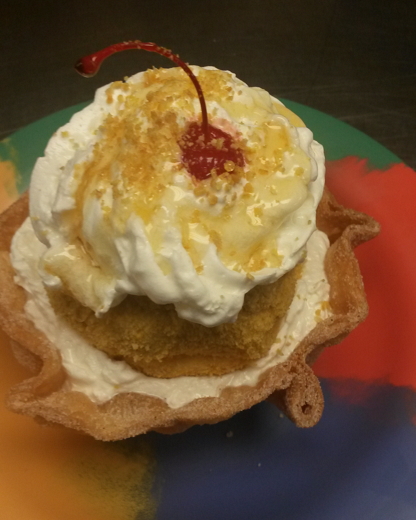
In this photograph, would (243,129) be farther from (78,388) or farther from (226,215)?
(78,388)

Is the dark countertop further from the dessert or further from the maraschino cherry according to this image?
the maraschino cherry

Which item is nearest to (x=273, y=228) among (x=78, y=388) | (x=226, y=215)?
(x=226, y=215)

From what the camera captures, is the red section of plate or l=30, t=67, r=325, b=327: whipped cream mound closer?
l=30, t=67, r=325, b=327: whipped cream mound

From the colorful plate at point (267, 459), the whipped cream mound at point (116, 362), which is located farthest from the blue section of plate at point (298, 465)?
the whipped cream mound at point (116, 362)

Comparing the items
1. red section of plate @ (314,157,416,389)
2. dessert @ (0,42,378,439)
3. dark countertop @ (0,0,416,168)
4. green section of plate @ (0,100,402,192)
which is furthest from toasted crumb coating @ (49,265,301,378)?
dark countertop @ (0,0,416,168)

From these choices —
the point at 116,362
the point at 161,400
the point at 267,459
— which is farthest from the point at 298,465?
the point at 116,362

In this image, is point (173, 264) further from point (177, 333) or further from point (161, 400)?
point (161, 400)

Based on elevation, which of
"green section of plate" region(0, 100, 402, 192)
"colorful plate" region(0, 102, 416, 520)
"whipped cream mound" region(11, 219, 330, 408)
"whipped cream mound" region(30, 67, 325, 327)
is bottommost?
"colorful plate" region(0, 102, 416, 520)

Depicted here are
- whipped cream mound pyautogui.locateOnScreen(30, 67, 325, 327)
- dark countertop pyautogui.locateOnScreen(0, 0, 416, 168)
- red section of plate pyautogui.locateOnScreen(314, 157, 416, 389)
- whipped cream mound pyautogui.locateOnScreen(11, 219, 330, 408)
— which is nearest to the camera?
whipped cream mound pyautogui.locateOnScreen(30, 67, 325, 327)
